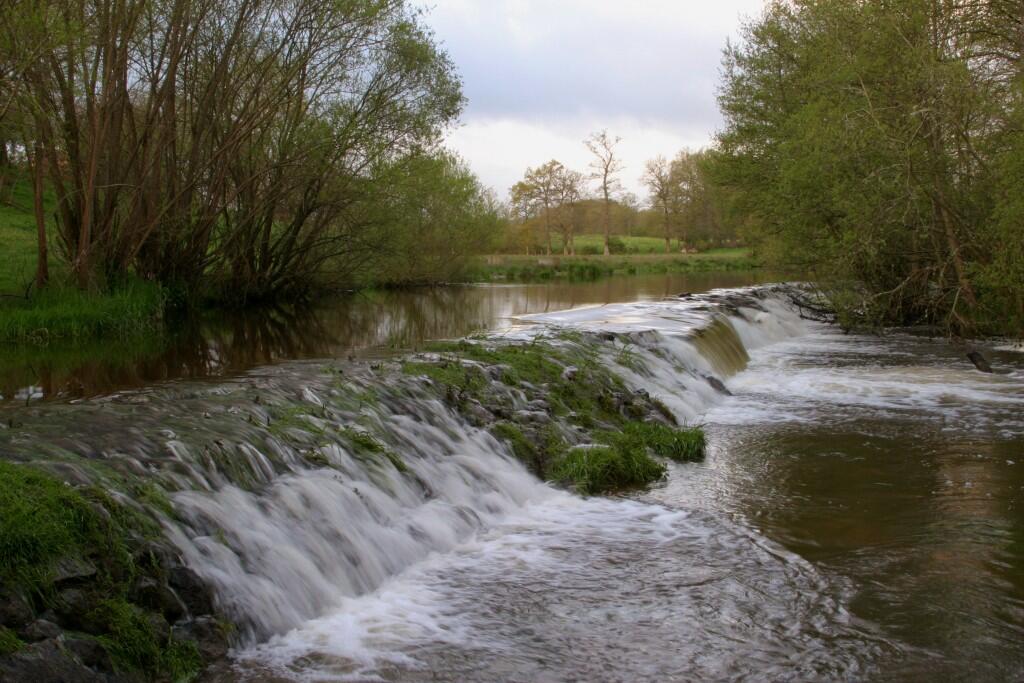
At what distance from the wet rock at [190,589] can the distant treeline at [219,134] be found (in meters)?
11.4

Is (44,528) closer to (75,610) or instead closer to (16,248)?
(75,610)

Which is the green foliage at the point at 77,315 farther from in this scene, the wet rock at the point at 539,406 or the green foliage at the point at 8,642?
the green foliage at the point at 8,642

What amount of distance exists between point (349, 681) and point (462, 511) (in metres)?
3.26

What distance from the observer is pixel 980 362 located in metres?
18.3

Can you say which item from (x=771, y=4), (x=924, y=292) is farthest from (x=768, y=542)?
(x=771, y=4)

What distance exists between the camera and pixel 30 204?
116ft

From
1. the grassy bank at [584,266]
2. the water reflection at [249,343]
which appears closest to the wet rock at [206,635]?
the water reflection at [249,343]

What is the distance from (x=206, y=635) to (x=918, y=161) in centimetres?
1924

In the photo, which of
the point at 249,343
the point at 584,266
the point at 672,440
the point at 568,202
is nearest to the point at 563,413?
the point at 672,440

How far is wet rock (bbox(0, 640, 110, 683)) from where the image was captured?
4320mm

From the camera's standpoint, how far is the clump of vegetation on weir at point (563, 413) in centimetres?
1018

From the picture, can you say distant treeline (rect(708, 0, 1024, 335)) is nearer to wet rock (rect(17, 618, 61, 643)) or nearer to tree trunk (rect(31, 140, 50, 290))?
tree trunk (rect(31, 140, 50, 290))

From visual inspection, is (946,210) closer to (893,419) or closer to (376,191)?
(893,419)

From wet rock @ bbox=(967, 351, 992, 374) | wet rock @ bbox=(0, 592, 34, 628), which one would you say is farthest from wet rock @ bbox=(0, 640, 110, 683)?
wet rock @ bbox=(967, 351, 992, 374)
